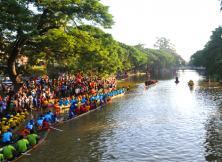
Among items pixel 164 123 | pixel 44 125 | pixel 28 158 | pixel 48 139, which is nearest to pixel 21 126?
pixel 44 125

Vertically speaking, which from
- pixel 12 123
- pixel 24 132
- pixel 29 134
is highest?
pixel 12 123

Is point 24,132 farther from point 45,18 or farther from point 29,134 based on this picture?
point 45,18

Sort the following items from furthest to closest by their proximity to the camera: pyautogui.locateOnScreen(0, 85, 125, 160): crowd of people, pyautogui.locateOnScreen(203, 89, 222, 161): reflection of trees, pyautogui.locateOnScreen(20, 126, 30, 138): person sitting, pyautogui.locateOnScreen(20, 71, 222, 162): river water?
pyautogui.locateOnScreen(20, 126, 30, 138): person sitting < pyautogui.locateOnScreen(20, 71, 222, 162): river water < pyautogui.locateOnScreen(203, 89, 222, 161): reflection of trees < pyautogui.locateOnScreen(0, 85, 125, 160): crowd of people

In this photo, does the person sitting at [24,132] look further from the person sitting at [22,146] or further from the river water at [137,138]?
the person sitting at [22,146]

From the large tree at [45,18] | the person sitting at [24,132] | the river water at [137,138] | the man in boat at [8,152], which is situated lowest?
the river water at [137,138]

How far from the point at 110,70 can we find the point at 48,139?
114 feet

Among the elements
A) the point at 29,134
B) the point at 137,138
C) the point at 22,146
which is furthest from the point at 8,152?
the point at 137,138

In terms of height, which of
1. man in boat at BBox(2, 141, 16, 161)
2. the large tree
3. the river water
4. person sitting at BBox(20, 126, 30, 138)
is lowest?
the river water

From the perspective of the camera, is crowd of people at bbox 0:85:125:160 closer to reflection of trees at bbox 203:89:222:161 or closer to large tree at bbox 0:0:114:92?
large tree at bbox 0:0:114:92

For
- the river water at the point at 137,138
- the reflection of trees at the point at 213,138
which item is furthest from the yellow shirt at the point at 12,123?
the reflection of trees at the point at 213,138

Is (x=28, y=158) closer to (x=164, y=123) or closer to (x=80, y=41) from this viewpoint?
(x=164, y=123)

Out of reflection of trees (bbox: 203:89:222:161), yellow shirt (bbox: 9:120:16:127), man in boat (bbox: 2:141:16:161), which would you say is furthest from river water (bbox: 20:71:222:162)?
yellow shirt (bbox: 9:120:16:127)

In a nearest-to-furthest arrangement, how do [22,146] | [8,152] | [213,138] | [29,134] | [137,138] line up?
[8,152], [22,146], [29,134], [213,138], [137,138]

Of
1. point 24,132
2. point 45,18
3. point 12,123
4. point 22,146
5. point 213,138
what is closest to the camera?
point 22,146
